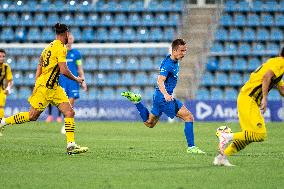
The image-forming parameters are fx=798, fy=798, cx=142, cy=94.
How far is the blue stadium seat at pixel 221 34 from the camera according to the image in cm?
3325

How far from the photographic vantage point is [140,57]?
33.1 metres

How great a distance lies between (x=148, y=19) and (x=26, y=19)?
17.5 ft

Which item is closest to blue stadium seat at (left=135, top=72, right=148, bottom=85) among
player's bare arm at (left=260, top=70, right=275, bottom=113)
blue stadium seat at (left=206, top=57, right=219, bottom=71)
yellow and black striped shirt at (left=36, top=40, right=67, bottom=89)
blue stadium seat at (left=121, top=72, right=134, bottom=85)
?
blue stadium seat at (left=121, top=72, right=134, bottom=85)

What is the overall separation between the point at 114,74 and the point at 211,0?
5591mm

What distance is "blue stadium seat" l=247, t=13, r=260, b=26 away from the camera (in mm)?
33562

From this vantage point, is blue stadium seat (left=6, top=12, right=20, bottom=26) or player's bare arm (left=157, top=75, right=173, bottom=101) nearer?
player's bare arm (left=157, top=75, right=173, bottom=101)

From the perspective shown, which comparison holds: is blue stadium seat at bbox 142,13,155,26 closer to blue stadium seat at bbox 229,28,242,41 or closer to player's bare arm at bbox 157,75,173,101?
blue stadium seat at bbox 229,28,242,41

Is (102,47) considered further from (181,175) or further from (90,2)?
(181,175)

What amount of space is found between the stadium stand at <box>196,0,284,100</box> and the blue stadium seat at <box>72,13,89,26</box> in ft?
18.3

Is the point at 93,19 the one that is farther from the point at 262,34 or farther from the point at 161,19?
the point at 262,34

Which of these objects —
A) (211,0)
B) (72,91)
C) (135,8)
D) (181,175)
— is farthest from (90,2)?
(181,175)

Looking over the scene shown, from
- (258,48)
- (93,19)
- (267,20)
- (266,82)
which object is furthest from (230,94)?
(266,82)

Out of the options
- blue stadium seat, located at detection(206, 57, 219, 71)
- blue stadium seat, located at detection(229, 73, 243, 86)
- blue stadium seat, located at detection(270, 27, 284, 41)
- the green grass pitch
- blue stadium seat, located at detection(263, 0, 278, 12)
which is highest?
blue stadium seat, located at detection(263, 0, 278, 12)

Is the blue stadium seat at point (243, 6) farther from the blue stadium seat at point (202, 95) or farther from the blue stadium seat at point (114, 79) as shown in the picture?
the blue stadium seat at point (114, 79)
